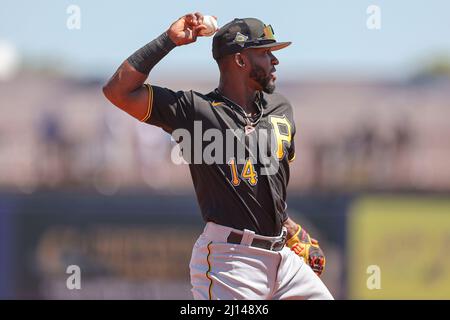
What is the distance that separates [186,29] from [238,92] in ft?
1.92

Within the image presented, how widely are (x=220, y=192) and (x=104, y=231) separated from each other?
279 inches

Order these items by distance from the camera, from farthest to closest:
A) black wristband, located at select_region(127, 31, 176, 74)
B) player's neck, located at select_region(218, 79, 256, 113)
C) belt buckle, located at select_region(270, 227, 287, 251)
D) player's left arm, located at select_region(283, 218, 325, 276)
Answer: player's left arm, located at select_region(283, 218, 325, 276)
player's neck, located at select_region(218, 79, 256, 113)
belt buckle, located at select_region(270, 227, 287, 251)
black wristband, located at select_region(127, 31, 176, 74)

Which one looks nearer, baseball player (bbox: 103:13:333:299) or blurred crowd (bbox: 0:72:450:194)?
baseball player (bbox: 103:13:333:299)

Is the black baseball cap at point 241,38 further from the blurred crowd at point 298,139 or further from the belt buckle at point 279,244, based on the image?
the blurred crowd at point 298,139

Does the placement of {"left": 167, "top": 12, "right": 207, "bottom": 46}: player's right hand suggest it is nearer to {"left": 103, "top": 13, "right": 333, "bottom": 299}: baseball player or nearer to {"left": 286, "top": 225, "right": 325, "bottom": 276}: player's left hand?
{"left": 103, "top": 13, "right": 333, "bottom": 299}: baseball player

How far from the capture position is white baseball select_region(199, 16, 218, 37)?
19.0ft

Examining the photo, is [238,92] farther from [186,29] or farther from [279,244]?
[279,244]

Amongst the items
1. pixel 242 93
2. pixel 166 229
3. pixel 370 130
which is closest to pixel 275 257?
pixel 242 93

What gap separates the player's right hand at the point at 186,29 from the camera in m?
5.69

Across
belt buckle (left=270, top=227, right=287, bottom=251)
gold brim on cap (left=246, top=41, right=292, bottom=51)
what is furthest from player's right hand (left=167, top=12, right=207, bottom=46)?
belt buckle (left=270, top=227, right=287, bottom=251)

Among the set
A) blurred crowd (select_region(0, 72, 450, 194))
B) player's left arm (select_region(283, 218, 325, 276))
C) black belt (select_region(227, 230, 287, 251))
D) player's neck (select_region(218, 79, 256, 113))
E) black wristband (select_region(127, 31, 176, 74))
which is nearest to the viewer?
black wristband (select_region(127, 31, 176, 74))

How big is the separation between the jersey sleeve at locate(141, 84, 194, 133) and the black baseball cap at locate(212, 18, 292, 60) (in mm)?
436

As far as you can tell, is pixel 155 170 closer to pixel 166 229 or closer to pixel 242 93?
pixel 166 229
